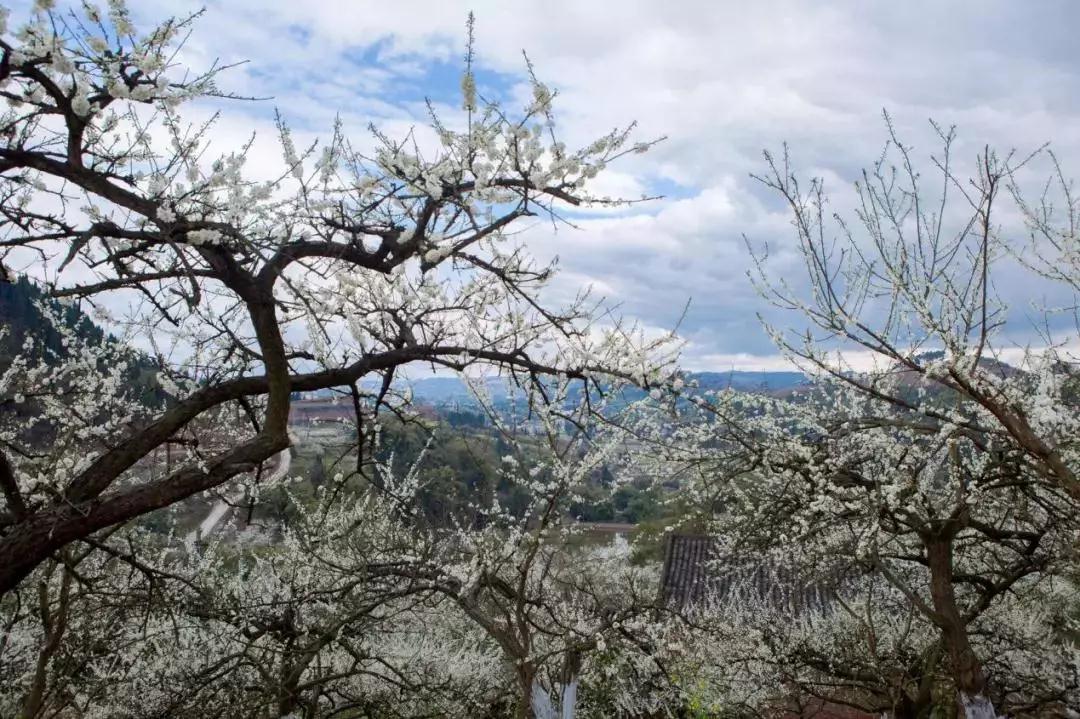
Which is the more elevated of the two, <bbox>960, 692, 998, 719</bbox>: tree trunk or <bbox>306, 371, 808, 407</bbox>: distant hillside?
<bbox>306, 371, 808, 407</bbox>: distant hillside

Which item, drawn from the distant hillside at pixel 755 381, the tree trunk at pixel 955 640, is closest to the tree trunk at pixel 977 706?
the tree trunk at pixel 955 640

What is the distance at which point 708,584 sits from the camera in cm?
1917

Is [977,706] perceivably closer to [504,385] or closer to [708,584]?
[504,385]

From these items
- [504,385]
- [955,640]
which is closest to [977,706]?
[955,640]

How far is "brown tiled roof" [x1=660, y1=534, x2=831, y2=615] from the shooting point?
53.6 ft

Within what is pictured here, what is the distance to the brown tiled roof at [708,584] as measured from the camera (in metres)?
16.3

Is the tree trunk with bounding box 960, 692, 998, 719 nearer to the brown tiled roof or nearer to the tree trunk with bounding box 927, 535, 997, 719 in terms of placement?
the tree trunk with bounding box 927, 535, 997, 719

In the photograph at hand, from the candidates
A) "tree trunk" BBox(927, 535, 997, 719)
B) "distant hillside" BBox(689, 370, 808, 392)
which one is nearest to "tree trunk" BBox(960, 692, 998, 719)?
"tree trunk" BBox(927, 535, 997, 719)

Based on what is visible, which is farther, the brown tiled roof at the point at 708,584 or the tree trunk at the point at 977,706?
the brown tiled roof at the point at 708,584

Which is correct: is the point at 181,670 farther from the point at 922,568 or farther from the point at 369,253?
the point at 922,568

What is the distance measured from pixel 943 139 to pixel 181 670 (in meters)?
9.58

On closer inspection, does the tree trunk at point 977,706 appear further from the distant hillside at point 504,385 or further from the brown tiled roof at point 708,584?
the brown tiled roof at point 708,584

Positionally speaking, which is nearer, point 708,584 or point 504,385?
point 504,385

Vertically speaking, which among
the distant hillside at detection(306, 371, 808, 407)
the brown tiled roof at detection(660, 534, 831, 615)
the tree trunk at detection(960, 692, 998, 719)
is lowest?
the brown tiled roof at detection(660, 534, 831, 615)
